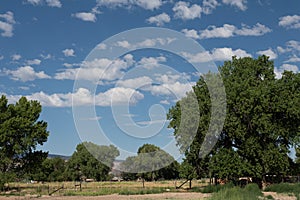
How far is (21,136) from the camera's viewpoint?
50.9 meters

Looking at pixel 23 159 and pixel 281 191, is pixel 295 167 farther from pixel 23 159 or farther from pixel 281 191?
pixel 23 159

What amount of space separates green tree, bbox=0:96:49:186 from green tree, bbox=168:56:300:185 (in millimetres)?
19640

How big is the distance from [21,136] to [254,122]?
2810cm

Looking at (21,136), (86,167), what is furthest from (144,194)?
(86,167)

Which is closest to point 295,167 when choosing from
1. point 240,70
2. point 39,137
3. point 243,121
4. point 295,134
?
point 295,134

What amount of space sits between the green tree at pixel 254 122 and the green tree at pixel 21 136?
64.4 feet

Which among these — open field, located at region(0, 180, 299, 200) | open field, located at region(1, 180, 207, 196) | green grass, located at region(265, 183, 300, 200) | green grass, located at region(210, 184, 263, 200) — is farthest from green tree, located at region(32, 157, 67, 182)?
green grass, located at region(210, 184, 263, 200)

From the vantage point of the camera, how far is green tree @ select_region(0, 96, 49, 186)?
162ft

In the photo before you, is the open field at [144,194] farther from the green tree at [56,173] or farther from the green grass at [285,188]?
the green tree at [56,173]

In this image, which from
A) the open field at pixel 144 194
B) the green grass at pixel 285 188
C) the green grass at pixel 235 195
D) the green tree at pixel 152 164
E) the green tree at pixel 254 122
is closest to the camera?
the green grass at pixel 235 195

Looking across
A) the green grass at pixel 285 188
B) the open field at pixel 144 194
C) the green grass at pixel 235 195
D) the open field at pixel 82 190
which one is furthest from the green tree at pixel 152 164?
the green grass at pixel 235 195

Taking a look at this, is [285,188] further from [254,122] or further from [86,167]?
[86,167]

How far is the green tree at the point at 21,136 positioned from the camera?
49.4 m

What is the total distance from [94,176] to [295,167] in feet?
202
